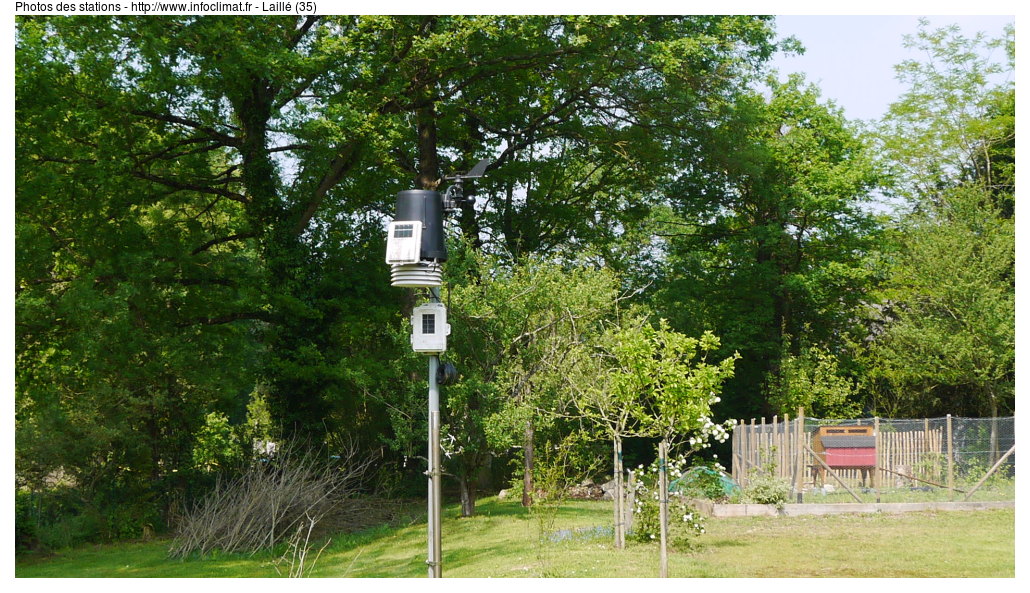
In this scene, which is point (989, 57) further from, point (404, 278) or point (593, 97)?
point (404, 278)

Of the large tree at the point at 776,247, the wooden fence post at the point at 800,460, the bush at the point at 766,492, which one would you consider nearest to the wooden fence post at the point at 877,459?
the wooden fence post at the point at 800,460

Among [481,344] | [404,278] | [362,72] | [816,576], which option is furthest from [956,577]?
[362,72]

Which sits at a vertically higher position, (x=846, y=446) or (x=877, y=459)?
(x=846, y=446)

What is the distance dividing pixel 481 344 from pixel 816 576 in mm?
6915

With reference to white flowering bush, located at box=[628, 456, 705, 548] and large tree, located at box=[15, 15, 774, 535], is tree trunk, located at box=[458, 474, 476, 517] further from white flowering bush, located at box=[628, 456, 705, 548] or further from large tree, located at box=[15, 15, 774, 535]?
white flowering bush, located at box=[628, 456, 705, 548]

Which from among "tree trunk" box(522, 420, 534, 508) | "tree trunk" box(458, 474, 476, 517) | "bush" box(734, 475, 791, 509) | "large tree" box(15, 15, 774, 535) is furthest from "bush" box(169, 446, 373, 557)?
"bush" box(734, 475, 791, 509)

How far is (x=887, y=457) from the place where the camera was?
1521 cm

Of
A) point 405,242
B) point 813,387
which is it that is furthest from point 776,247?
point 405,242

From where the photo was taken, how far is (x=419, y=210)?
7.95 meters

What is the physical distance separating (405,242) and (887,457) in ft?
35.6

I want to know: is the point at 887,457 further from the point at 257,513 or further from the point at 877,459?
the point at 257,513

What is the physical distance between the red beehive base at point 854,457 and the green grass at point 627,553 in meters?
1.85

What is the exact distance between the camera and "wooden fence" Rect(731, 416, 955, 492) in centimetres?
1489

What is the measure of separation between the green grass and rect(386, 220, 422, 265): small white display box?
3779 mm
